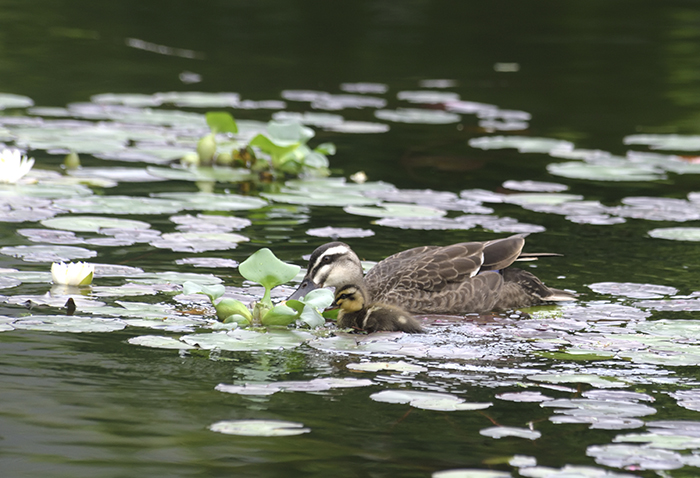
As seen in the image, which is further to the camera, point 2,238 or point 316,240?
point 316,240

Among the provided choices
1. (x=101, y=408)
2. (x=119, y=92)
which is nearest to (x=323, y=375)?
(x=101, y=408)

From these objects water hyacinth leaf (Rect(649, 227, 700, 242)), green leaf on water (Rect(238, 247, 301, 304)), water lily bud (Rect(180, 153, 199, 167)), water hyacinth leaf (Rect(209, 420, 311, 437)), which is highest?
water lily bud (Rect(180, 153, 199, 167))

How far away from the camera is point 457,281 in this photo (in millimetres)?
6941

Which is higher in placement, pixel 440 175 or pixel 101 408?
pixel 440 175

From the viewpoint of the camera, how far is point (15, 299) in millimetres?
6098

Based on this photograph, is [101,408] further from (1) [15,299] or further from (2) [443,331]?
(2) [443,331]

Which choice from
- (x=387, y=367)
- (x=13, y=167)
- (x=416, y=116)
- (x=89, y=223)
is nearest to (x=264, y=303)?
(x=387, y=367)

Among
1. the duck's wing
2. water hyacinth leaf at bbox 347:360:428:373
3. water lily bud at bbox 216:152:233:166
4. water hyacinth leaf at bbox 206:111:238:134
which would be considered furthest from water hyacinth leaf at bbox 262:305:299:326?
water lily bud at bbox 216:152:233:166

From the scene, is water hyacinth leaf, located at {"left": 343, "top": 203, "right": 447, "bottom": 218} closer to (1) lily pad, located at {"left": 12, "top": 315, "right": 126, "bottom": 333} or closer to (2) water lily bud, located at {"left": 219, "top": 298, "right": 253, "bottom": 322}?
(2) water lily bud, located at {"left": 219, "top": 298, "right": 253, "bottom": 322}

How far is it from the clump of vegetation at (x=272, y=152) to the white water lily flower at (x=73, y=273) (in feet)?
12.3

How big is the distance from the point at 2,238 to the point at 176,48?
1162 cm

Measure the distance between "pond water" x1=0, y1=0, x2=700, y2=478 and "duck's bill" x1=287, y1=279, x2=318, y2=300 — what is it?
0.24 metres

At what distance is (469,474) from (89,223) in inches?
184

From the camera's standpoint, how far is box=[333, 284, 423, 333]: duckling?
6.04 m
